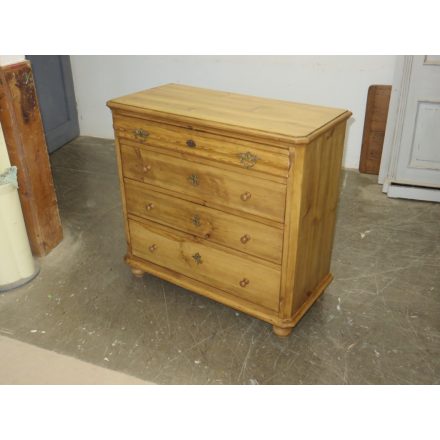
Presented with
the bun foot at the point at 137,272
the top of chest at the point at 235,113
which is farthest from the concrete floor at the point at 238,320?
the top of chest at the point at 235,113

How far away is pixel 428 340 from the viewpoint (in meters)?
2.61

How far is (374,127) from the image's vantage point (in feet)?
14.7

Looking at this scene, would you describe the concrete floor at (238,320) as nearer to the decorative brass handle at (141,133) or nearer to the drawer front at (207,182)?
the drawer front at (207,182)

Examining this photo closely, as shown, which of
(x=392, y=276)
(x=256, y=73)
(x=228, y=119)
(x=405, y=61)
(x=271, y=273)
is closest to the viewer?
(x=228, y=119)

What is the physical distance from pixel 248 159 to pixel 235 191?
203 mm

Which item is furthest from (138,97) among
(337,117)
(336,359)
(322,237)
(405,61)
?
(405,61)

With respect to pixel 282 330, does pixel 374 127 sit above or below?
above

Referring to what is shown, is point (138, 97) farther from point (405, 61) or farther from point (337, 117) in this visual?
point (405, 61)

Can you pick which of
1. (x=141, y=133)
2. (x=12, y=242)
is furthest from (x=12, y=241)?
(x=141, y=133)

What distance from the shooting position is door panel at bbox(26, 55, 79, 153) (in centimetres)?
496

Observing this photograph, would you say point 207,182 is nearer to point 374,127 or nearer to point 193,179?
point 193,179

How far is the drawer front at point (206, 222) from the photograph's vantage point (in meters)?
2.43

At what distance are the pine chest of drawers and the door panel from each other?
2.64m

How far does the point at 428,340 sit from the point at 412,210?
162 cm
